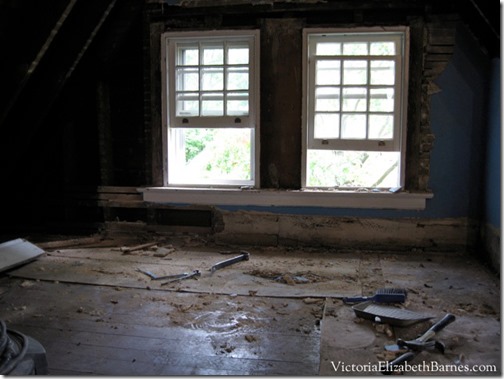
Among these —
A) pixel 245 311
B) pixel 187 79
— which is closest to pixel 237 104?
pixel 187 79

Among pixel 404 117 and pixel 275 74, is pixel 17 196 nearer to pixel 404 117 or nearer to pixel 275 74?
pixel 275 74

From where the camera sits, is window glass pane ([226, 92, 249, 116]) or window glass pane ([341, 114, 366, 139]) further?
window glass pane ([226, 92, 249, 116])

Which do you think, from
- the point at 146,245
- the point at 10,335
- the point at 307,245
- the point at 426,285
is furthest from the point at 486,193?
the point at 10,335

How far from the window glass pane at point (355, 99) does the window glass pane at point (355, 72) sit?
0.26 ft

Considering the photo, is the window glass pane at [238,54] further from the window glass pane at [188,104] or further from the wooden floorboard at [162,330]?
the wooden floorboard at [162,330]

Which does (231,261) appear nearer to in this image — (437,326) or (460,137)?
(437,326)

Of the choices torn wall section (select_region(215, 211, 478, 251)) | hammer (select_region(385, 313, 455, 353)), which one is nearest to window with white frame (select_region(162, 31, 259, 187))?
torn wall section (select_region(215, 211, 478, 251))

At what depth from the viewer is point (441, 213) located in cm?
475

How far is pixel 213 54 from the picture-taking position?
5.04 metres

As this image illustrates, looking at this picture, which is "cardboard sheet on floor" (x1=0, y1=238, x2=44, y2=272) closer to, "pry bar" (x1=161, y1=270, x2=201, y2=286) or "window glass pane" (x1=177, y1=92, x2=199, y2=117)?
"pry bar" (x1=161, y1=270, x2=201, y2=286)

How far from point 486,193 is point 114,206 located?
13.1ft

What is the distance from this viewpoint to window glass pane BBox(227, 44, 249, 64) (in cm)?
495

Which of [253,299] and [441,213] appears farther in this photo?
[441,213]

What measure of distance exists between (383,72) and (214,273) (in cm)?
261
